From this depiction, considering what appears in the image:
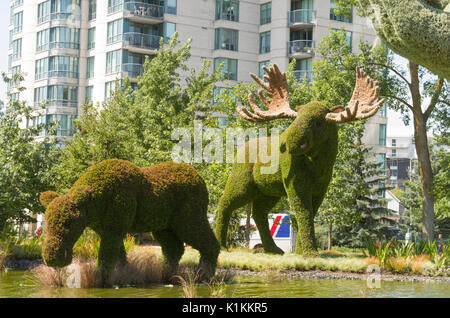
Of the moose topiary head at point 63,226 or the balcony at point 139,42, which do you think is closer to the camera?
the moose topiary head at point 63,226

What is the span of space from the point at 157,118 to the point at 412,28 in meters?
20.0

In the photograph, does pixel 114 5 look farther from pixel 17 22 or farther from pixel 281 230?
pixel 281 230

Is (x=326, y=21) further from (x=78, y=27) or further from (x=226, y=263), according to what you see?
(x=226, y=263)

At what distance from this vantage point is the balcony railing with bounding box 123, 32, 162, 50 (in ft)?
150

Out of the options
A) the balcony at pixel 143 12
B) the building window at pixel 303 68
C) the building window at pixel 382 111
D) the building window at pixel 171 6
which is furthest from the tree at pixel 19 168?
the building window at pixel 382 111

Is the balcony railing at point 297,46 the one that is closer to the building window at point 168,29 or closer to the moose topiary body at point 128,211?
the building window at point 168,29

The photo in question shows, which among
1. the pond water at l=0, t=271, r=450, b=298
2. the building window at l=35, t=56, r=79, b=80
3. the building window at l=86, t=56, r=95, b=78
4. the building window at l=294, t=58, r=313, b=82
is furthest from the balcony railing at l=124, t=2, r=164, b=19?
the pond water at l=0, t=271, r=450, b=298

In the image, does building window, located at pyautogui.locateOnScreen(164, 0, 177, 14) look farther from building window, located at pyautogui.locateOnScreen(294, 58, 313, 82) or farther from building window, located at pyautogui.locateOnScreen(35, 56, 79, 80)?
building window, located at pyautogui.locateOnScreen(294, 58, 313, 82)

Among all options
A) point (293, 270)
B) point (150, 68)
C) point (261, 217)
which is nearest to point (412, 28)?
point (293, 270)

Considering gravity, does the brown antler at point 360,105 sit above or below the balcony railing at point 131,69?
below

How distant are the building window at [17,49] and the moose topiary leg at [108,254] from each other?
45483 millimetres

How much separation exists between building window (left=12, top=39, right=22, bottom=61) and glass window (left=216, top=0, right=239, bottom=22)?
693 inches

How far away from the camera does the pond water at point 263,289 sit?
10.3m

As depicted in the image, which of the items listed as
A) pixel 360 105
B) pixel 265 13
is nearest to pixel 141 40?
pixel 265 13
